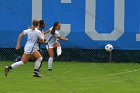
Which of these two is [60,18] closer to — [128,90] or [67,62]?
[67,62]

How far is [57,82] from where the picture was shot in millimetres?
15406

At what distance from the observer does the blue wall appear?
23516 mm

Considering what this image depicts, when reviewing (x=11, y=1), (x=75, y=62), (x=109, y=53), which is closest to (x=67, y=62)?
(x=75, y=62)

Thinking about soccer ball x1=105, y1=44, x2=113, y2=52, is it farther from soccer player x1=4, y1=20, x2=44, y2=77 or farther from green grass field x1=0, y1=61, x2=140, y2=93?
soccer player x1=4, y1=20, x2=44, y2=77

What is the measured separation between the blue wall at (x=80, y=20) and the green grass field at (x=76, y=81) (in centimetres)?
270

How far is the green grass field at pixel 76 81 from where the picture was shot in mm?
13508

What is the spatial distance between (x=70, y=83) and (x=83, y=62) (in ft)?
30.1

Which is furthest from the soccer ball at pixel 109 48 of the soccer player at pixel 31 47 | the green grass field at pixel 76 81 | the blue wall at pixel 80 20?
the soccer player at pixel 31 47

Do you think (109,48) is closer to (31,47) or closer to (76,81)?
(31,47)

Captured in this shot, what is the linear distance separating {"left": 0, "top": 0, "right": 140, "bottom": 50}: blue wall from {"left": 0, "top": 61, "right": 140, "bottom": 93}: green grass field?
106 inches

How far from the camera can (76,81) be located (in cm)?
1562

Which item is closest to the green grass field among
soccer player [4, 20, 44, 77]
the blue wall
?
soccer player [4, 20, 44, 77]

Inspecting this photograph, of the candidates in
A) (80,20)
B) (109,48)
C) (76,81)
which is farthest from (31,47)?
(80,20)

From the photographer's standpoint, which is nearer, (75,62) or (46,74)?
(46,74)
